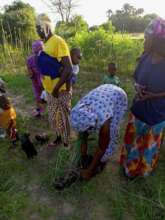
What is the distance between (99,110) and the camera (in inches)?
93.9

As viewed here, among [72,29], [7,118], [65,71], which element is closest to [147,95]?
[65,71]

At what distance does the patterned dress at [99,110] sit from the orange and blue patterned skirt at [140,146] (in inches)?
7.3

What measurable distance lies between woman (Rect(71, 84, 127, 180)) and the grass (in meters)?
0.23

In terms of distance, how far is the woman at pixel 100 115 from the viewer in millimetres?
2312

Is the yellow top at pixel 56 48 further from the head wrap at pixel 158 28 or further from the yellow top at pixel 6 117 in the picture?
the yellow top at pixel 6 117

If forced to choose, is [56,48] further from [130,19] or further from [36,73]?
[130,19]

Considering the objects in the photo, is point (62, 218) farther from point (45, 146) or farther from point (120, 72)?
point (120, 72)

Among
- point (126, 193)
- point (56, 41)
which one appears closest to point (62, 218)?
point (126, 193)

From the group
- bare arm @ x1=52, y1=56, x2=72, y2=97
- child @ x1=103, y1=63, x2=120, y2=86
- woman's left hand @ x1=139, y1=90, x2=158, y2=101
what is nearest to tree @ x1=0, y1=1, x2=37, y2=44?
child @ x1=103, y1=63, x2=120, y2=86

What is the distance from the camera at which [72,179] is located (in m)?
2.80

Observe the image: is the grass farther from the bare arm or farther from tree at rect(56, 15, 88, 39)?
tree at rect(56, 15, 88, 39)

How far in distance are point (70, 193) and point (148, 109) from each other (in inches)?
42.3

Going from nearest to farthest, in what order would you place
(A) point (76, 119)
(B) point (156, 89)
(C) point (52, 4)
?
(A) point (76, 119)
(B) point (156, 89)
(C) point (52, 4)

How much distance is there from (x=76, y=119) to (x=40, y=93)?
86.1 inches
